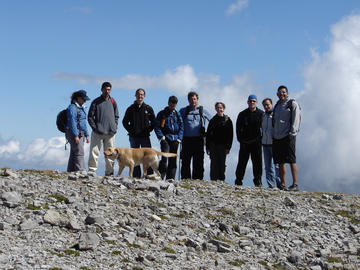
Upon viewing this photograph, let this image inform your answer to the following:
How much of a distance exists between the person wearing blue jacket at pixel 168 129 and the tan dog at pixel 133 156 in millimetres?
550

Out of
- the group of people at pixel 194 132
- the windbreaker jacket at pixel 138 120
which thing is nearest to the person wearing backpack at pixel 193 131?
the group of people at pixel 194 132

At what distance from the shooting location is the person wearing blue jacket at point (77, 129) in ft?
46.3

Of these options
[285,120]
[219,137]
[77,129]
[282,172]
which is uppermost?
[285,120]

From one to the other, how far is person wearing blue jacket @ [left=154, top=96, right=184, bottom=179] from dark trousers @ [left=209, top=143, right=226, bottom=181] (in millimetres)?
1468

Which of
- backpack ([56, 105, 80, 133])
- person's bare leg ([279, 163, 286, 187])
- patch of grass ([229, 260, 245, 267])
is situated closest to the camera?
patch of grass ([229, 260, 245, 267])

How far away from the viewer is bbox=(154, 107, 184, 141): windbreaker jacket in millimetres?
15234

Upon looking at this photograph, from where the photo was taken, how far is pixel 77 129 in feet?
46.8

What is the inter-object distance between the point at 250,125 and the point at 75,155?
6106 mm

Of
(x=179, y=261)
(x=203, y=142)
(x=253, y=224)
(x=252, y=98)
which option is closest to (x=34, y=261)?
(x=179, y=261)

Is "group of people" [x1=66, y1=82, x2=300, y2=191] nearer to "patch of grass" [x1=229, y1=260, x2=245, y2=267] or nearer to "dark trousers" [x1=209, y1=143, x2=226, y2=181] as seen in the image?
"dark trousers" [x1=209, y1=143, x2=226, y2=181]

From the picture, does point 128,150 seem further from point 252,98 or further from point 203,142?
point 252,98

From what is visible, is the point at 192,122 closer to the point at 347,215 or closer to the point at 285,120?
the point at 285,120

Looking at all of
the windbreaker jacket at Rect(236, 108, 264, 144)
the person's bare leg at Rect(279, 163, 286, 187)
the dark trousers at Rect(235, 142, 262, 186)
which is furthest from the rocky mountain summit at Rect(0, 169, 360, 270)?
the windbreaker jacket at Rect(236, 108, 264, 144)

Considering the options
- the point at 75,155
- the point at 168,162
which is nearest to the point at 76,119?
the point at 75,155
